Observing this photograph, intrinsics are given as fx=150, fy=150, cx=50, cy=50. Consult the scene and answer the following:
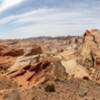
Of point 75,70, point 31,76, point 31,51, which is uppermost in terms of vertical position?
point 31,51

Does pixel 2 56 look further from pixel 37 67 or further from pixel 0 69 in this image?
pixel 37 67

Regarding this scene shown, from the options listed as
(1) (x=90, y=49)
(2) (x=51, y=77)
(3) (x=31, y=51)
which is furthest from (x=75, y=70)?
(3) (x=31, y=51)

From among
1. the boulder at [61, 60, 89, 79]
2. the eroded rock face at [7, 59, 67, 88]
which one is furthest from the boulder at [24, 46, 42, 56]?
the boulder at [61, 60, 89, 79]

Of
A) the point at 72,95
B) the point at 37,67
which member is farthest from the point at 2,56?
the point at 72,95

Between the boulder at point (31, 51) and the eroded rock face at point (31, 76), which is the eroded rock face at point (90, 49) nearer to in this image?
the eroded rock face at point (31, 76)

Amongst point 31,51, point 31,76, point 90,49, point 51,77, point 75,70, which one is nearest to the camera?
point 31,76

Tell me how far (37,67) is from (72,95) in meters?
6.13

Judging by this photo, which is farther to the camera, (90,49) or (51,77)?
(90,49)

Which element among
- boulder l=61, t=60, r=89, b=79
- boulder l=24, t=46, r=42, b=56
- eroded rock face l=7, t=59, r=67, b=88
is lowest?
boulder l=61, t=60, r=89, b=79

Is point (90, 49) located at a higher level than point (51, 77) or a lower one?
higher

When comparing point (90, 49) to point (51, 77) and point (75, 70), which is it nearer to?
point (75, 70)

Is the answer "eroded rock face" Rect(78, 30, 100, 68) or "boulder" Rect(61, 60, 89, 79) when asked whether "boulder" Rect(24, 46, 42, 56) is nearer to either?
"boulder" Rect(61, 60, 89, 79)

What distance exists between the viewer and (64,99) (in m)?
7.77

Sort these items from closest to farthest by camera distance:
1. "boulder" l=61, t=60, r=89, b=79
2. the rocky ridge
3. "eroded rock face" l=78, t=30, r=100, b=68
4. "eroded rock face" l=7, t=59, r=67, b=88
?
the rocky ridge < "eroded rock face" l=7, t=59, r=67, b=88 < "boulder" l=61, t=60, r=89, b=79 < "eroded rock face" l=78, t=30, r=100, b=68
